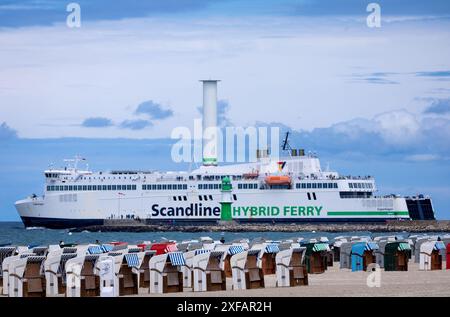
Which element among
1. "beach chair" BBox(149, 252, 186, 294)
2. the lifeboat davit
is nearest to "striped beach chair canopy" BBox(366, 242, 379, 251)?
"beach chair" BBox(149, 252, 186, 294)

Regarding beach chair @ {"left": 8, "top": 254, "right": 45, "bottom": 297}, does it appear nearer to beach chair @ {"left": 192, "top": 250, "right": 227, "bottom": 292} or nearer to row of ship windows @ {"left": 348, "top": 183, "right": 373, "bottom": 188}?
beach chair @ {"left": 192, "top": 250, "right": 227, "bottom": 292}

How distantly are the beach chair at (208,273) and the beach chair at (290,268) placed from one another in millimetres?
1240

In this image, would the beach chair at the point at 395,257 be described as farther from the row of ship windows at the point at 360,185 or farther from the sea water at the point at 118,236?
the row of ship windows at the point at 360,185

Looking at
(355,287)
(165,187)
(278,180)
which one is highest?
(278,180)

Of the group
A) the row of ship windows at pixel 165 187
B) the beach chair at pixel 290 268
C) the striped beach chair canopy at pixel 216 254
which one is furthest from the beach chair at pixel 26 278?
the row of ship windows at pixel 165 187

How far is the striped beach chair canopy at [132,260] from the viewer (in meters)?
25.3

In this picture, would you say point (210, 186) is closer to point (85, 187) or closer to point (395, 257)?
point (85, 187)

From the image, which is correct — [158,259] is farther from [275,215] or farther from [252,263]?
[275,215]

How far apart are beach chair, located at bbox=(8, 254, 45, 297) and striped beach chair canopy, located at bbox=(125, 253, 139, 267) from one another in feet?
5.77

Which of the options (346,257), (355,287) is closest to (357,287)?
(355,287)

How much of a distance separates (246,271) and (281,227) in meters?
80.7

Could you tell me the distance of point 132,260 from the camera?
25.7 meters
